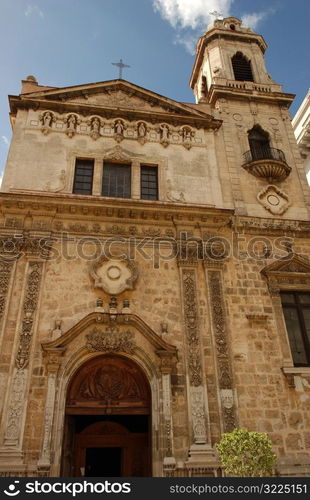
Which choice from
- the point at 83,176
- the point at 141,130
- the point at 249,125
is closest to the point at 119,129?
the point at 141,130

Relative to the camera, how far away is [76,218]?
525 inches

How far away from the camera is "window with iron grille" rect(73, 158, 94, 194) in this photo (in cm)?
1448

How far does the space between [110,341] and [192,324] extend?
255 centimetres

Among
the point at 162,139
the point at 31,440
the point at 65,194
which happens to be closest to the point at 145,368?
the point at 31,440

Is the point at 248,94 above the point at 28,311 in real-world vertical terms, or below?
above

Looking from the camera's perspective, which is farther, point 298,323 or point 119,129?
point 119,129

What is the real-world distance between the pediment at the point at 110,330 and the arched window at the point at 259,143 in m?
9.04

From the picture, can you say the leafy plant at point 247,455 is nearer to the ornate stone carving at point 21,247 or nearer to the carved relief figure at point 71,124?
the ornate stone carving at point 21,247

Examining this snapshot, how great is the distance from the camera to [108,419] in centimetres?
1190

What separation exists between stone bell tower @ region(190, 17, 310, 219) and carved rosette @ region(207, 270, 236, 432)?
338 cm

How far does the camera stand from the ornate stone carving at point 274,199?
49.4ft

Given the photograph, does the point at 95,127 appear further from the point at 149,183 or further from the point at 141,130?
the point at 149,183

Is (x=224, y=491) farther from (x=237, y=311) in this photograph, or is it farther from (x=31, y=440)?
(x=237, y=311)

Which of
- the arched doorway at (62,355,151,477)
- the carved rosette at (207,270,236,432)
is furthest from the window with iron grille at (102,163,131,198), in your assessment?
the arched doorway at (62,355,151,477)
